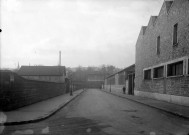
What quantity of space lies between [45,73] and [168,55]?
5513cm

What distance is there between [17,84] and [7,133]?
6.27 meters

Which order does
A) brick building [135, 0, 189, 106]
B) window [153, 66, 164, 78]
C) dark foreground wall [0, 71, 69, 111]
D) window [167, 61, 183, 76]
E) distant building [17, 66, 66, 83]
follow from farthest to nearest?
distant building [17, 66, 66, 83]
window [153, 66, 164, 78]
window [167, 61, 183, 76]
brick building [135, 0, 189, 106]
dark foreground wall [0, 71, 69, 111]

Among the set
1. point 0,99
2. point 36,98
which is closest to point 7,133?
point 0,99

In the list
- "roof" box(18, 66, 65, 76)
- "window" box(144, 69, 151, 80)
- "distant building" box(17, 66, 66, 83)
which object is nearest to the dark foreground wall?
"window" box(144, 69, 151, 80)

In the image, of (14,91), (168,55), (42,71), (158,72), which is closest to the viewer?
(14,91)

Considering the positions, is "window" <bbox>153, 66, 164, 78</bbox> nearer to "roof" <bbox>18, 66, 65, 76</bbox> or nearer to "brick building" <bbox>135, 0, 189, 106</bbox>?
"brick building" <bbox>135, 0, 189, 106</bbox>

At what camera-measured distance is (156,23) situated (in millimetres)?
26734

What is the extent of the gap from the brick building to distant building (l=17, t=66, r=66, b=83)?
132ft

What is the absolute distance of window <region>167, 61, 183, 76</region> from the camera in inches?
765

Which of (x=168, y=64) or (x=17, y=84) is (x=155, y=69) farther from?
(x=17, y=84)

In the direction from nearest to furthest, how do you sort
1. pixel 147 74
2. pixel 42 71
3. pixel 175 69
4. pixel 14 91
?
pixel 14 91, pixel 175 69, pixel 147 74, pixel 42 71

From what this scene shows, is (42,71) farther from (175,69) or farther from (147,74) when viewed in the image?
(175,69)

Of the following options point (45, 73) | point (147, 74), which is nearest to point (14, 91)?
point (147, 74)

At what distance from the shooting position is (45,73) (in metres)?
72.7
